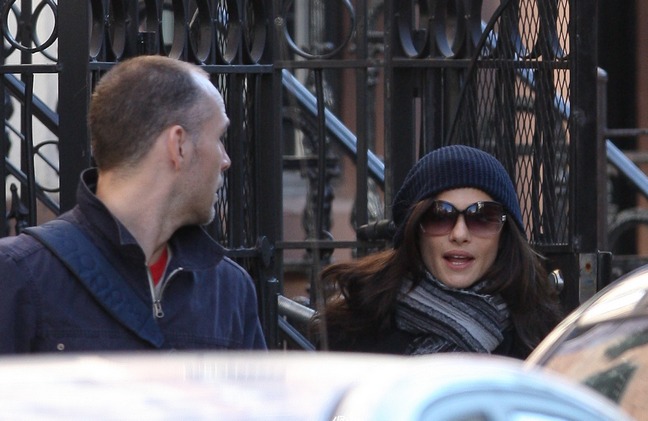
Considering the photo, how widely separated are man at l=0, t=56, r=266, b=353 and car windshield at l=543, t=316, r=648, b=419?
72cm

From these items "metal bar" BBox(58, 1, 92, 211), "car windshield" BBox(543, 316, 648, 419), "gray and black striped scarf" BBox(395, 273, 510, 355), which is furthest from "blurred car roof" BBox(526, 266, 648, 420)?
"metal bar" BBox(58, 1, 92, 211)

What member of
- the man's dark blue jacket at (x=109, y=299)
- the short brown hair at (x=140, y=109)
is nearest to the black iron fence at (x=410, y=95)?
the short brown hair at (x=140, y=109)

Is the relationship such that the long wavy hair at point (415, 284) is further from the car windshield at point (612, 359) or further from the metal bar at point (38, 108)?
the metal bar at point (38, 108)

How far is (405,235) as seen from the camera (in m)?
4.16

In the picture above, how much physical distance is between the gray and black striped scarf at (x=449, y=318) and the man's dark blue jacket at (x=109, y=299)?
84 centimetres

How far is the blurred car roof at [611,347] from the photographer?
10.2 feet

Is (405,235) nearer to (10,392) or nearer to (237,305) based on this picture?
(237,305)

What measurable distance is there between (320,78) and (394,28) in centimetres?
→ 77

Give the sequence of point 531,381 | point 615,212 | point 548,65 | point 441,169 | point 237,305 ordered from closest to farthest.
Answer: point 531,381
point 237,305
point 441,169
point 548,65
point 615,212

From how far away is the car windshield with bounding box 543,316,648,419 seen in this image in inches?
121

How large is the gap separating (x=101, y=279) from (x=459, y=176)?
132 cm

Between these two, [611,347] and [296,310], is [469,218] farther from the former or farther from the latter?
[611,347]

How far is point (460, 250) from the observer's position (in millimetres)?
4160

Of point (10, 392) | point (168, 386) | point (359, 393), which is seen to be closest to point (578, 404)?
point (359, 393)
